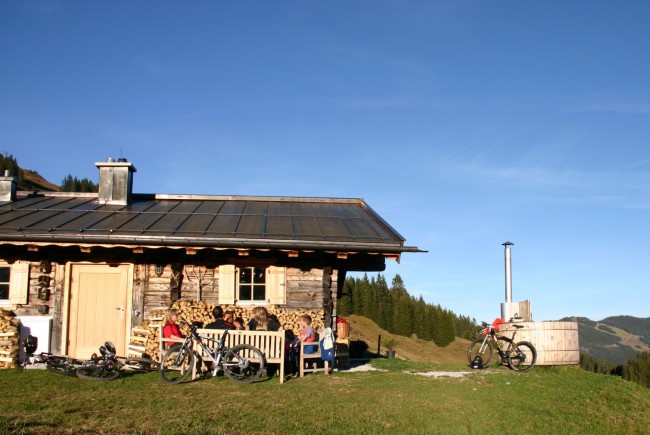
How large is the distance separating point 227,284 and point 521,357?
674 cm

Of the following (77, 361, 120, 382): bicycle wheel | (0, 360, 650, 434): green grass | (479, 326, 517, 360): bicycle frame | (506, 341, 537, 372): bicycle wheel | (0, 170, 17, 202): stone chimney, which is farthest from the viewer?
(0, 170, 17, 202): stone chimney

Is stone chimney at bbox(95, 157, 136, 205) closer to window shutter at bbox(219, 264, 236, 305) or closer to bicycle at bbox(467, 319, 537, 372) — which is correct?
window shutter at bbox(219, 264, 236, 305)

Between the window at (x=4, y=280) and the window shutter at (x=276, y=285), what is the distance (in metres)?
5.98

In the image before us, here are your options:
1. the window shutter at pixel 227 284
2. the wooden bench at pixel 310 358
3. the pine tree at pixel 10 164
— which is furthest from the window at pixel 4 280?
the pine tree at pixel 10 164

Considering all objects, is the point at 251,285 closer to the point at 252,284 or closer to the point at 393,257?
the point at 252,284

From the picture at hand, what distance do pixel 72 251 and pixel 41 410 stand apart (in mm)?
6596

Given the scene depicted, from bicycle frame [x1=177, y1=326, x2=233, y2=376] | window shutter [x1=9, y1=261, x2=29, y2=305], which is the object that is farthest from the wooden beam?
window shutter [x1=9, y1=261, x2=29, y2=305]

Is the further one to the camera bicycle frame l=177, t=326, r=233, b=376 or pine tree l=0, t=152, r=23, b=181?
pine tree l=0, t=152, r=23, b=181

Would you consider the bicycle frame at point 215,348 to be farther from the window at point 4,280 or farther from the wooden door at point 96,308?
the window at point 4,280

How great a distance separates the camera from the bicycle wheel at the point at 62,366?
10.7 meters

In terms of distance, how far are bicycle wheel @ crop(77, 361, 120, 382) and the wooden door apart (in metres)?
3.00

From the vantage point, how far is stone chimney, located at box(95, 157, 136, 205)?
1683 cm

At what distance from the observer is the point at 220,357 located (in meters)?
10.8

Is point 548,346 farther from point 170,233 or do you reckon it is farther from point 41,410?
point 41,410
